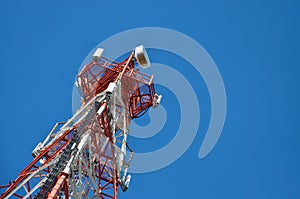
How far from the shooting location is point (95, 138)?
24.2 metres

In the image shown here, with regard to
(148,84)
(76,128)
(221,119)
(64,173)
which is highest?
(148,84)

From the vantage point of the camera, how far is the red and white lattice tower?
19359 mm

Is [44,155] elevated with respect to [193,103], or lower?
lower

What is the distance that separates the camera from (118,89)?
83.9 ft

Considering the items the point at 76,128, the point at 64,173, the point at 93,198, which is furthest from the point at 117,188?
the point at 64,173

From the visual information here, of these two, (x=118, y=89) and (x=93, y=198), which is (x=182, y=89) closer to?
(x=118, y=89)

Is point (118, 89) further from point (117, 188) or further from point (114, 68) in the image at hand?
point (117, 188)

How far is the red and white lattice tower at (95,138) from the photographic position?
→ 19359 millimetres

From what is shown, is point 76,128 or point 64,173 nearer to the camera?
point 64,173

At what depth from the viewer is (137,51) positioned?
28281 millimetres

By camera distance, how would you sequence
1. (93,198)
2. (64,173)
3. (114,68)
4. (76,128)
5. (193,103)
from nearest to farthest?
(64,173) → (76,128) → (93,198) → (193,103) → (114,68)

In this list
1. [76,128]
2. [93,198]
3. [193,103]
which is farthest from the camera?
[193,103]

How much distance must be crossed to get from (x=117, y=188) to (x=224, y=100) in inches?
320

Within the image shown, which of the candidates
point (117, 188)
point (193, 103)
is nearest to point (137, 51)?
point (193, 103)
